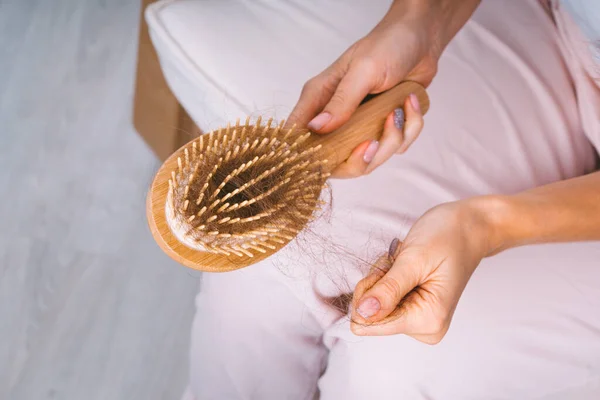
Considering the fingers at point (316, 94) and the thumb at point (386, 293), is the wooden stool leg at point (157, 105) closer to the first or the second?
the fingers at point (316, 94)

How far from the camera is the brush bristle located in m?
0.40

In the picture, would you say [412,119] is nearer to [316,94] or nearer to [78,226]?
[316,94]

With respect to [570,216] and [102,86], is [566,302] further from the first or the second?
[102,86]

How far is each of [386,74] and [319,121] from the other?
114 millimetres

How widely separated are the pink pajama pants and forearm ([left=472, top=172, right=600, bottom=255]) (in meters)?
0.06

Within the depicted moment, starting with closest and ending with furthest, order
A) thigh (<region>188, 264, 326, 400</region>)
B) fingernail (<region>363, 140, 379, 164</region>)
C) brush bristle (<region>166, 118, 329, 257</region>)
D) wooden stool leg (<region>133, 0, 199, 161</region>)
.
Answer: brush bristle (<region>166, 118, 329, 257</region>) < fingernail (<region>363, 140, 379, 164</region>) < thigh (<region>188, 264, 326, 400</region>) < wooden stool leg (<region>133, 0, 199, 161</region>)

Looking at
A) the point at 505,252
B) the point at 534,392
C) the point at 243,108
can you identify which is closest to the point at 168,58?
the point at 243,108

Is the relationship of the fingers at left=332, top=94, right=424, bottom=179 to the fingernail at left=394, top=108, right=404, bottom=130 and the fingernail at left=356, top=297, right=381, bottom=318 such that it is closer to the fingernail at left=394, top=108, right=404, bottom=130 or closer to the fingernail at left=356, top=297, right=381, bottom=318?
the fingernail at left=394, top=108, right=404, bottom=130

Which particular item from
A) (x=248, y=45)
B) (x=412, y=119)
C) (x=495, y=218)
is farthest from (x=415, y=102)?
(x=248, y=45)

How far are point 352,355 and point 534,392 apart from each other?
209mm

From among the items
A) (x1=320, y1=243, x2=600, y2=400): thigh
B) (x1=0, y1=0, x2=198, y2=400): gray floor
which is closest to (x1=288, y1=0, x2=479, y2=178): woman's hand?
(x1=320, y1=243, x2=600, y2=400): thigh

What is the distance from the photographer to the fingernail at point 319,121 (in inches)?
19.3

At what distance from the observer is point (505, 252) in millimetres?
613

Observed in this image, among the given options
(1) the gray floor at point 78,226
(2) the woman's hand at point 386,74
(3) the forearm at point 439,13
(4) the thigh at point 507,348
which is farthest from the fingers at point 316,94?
(1) the gray floor at point 78,226
